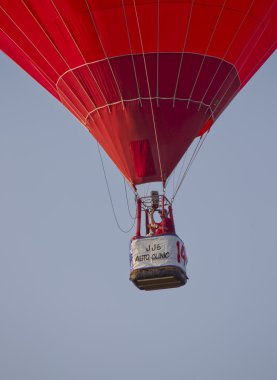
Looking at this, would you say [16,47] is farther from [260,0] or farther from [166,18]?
[260,0]

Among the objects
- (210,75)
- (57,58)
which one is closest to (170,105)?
(210,75)

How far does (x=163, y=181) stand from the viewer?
508 inches

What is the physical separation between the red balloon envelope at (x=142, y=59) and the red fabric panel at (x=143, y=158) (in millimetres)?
12

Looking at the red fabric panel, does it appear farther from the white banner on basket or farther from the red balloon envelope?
the white banner on basket

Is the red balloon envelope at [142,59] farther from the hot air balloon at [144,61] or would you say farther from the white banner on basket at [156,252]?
the white banner on basket at [156,252]

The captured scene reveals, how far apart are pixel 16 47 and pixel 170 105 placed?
2.09 m

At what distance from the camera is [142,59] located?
1265 cm

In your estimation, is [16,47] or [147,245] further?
[16,47]

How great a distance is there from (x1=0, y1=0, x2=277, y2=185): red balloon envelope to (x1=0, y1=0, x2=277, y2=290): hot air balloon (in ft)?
0.04

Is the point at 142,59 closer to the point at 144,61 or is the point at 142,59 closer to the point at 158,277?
the point at 144,61

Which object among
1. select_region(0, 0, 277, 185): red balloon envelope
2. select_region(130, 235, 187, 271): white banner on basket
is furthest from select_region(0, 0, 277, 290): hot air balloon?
select_region(130, 235, 187, 271): white banner on basket

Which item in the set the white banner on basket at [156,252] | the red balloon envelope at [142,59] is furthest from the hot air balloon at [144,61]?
the white banner on basket at [156,252]

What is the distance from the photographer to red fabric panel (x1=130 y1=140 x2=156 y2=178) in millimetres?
12875

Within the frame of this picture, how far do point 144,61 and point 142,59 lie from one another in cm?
3
